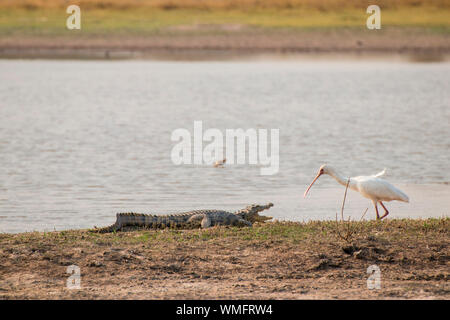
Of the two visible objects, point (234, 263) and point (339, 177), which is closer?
point (234, 263)

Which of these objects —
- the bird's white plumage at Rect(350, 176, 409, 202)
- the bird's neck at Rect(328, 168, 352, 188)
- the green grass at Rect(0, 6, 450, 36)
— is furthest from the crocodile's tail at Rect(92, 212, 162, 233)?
the green grass at Rect(0, 6, 450, 36)

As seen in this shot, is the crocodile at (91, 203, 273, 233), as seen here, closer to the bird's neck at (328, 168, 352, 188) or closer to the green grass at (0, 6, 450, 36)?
the bird's neck at (328, 168, 352, 188)

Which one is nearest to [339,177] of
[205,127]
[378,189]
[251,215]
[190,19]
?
[378,189]

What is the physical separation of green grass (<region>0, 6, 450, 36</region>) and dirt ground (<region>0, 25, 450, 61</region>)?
1256 millimetres

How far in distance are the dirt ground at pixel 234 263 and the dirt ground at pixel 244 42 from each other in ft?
143

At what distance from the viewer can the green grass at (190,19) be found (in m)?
56.0

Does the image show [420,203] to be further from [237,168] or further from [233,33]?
[233,33]

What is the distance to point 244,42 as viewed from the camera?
2105 inches

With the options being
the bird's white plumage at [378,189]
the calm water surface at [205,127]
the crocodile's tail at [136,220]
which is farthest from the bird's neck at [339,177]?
the crocodile's tail at [136,220]

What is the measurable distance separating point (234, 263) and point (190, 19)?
58.3 m

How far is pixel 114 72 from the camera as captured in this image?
4762 cm

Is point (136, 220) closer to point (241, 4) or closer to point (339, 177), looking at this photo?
point (339, 177)

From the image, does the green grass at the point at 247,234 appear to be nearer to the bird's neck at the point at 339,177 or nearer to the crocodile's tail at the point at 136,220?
the crocodile's tail at the point at 136,220

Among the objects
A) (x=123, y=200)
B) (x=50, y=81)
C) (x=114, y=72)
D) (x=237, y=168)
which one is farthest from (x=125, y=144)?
(x=114, y=72)
